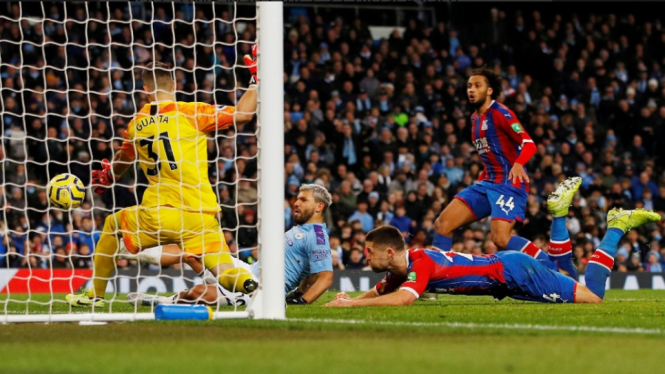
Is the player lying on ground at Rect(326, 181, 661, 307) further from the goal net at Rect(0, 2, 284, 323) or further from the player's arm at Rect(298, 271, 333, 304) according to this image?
the goal net at Rect(0, 2, 284, 323)

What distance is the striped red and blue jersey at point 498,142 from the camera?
10539mm

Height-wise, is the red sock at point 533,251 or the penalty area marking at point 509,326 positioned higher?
the red sock at point 533,251

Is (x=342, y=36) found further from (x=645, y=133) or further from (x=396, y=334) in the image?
(x=396, y=334)

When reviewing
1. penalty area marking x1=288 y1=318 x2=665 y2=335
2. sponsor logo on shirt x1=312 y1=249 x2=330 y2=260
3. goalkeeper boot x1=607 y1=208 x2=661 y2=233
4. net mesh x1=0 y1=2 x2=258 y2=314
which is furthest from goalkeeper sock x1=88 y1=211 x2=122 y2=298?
net mesh x1=0 y1=2 x2=258 y2=314

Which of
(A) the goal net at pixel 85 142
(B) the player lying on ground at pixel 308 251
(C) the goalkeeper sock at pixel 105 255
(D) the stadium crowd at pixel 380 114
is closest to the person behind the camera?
(C) the goalkeeper sock at pixel 105 255

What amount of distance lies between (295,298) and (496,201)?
2.29 metres

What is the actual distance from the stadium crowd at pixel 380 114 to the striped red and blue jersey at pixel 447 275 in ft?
24.5

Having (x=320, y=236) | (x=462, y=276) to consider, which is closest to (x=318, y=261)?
(x=320, y=236)

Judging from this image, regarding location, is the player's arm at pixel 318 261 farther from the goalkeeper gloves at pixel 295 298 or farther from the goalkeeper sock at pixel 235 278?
the goalkeeper sock at pixel 235 278

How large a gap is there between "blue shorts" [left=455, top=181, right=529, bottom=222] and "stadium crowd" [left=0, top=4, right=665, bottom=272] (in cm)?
596

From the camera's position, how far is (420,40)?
70.9ft

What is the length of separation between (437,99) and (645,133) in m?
4.26

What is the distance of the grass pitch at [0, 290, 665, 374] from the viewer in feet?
15.1

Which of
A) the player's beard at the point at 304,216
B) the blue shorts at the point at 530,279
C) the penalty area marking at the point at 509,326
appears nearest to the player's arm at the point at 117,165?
the player's beard at the point at 304,216
